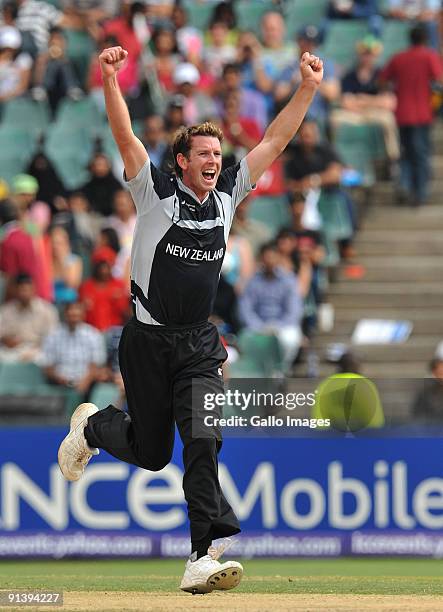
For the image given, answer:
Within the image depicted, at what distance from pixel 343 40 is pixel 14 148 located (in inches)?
158

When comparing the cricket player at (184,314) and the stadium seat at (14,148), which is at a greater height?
the stadium seat at (14,148)

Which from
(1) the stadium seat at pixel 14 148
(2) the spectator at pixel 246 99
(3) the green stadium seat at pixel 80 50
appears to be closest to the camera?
(2) the spectator at pixel 246 99

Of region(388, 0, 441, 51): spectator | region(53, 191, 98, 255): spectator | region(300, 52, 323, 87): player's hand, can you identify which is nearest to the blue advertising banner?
region(300, 52, 323, 87): player's hand

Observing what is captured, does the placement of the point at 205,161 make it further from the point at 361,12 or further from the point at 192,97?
the point at 361,12

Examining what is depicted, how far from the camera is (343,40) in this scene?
1823cm

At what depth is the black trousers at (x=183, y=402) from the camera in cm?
804

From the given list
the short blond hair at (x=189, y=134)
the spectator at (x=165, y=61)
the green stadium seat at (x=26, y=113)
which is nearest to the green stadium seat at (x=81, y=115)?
the green stadium seat at (x=26, y=113)

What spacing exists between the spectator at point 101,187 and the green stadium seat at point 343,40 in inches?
129

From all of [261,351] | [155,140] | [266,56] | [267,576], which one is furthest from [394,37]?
[267,576]

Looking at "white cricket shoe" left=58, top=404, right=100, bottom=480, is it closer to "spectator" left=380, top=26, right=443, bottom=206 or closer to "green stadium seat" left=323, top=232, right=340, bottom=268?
"green stadium seat" left=323, top=232, right=340, bottom=268

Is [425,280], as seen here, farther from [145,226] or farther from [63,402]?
[145,226]

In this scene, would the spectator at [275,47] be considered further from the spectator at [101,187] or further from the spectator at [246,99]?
the spectator at [101,187]

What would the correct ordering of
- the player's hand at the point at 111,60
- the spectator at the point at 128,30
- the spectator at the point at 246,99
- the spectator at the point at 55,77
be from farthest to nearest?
1. the spectator at the point at 128,30
2. the spectator at the point at 55,77
3. the spectator at the point at 246,99
4. the player's hand at the point at 111,60

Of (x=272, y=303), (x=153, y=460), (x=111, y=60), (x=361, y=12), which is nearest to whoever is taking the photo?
(x=111, y=60)
